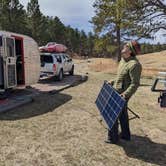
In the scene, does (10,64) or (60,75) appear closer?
(10,64)

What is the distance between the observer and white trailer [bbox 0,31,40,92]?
1488 centimetres

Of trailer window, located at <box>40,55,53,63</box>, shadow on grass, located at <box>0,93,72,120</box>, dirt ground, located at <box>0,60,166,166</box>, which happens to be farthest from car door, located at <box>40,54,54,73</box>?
dirt ground, located at <box>0,60,166,166</box>

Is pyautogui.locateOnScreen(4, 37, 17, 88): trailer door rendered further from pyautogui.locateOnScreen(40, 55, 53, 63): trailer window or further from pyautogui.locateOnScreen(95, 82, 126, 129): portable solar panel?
pyautogui.locateOnScreen(40, 55, 53, 63): trailer window

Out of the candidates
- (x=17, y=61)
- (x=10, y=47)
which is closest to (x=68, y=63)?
(x=17, y=61)

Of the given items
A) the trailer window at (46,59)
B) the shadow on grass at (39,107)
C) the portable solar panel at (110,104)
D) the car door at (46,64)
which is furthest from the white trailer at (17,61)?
the portable solar panel at (110,104)

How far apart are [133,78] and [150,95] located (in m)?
9.24

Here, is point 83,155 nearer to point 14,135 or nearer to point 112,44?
point 14,135

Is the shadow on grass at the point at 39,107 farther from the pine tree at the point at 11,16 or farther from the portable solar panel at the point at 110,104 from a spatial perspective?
the pine tree at the point at 11,16

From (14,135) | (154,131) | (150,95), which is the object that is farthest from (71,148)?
(150,95)

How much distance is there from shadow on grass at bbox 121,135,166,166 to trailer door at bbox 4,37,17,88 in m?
7.02

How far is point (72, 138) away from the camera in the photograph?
9188 millimetres

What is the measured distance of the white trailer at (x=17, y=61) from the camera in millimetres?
14875

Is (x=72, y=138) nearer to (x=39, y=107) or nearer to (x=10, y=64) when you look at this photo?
(x=39, y=107)

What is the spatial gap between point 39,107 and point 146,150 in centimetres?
565
